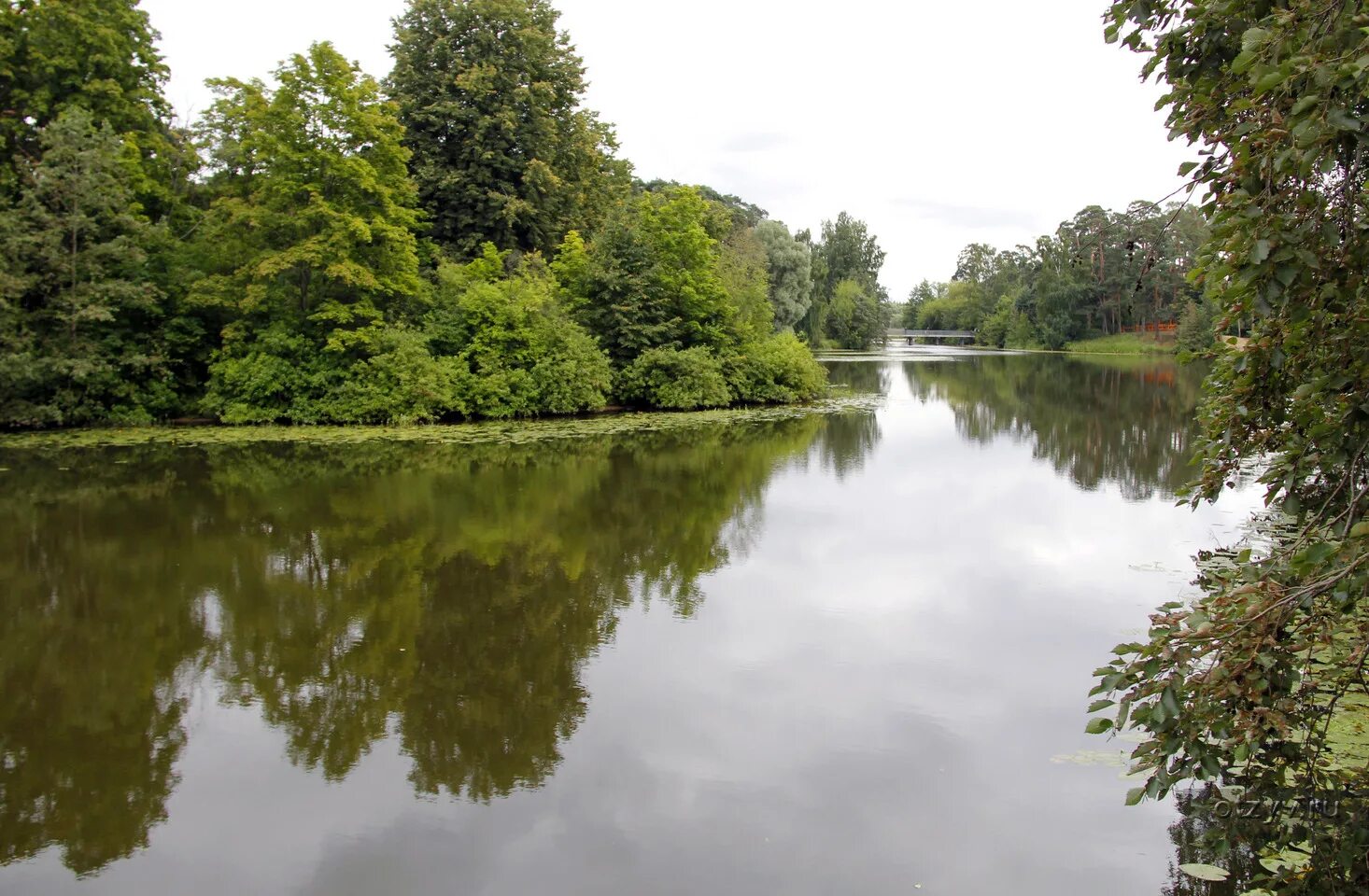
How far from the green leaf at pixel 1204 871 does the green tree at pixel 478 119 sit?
24780 millimetres

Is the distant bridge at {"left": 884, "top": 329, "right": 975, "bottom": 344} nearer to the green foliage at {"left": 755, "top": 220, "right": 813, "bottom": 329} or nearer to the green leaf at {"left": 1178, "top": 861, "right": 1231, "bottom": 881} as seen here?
the green foliage at {"left": 755, "top": 220, "right": 813, "bottom": 329}

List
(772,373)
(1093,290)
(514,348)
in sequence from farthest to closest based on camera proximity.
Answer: (1093,290) → (772,373) → (514,348)

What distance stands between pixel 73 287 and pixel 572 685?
1832 centimetres

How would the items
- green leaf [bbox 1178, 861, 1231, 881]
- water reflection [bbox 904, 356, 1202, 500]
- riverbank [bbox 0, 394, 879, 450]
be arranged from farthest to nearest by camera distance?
riverbank [bbox 0, 394, 879, 450] < water reflection [bbox 904, 356, 1202, 500] < green leaf [bbox 1178, 861, 1231, 881]

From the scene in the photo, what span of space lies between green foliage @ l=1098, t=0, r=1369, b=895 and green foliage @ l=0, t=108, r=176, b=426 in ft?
70.3

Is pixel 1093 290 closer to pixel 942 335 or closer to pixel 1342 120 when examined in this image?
pixel 942 335

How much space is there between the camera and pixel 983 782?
5.33 metres

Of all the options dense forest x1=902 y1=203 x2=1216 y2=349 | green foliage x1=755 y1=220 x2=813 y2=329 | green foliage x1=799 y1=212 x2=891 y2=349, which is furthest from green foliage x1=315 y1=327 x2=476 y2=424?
green foliage x1=799 y1=212 x2=891 y2=349

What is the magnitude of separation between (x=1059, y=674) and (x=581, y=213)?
26.9m

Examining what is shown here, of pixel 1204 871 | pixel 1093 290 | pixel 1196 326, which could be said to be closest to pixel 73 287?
pixel 1204 871

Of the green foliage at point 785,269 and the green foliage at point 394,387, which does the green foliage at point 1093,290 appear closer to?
the green foliage at point 785,269

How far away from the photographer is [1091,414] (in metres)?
24.4

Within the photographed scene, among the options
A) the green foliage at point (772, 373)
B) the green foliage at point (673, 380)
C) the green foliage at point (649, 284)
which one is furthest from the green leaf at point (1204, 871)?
the green foliage at point (772, 373)

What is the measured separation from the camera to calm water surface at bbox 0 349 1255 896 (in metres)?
4.68
